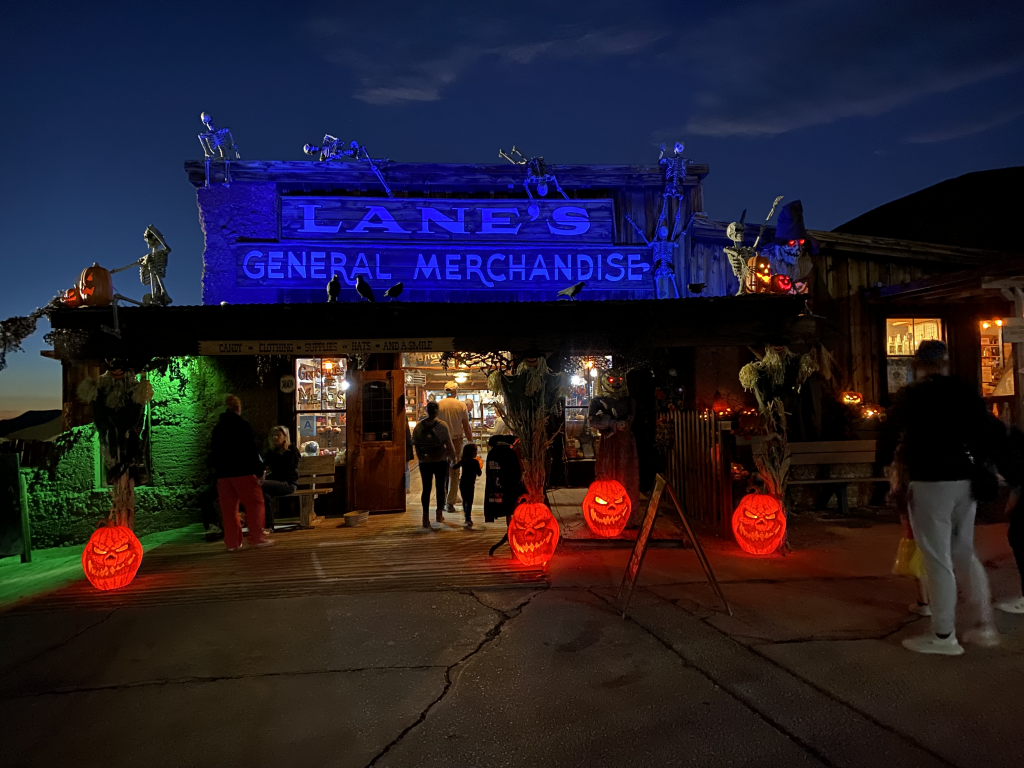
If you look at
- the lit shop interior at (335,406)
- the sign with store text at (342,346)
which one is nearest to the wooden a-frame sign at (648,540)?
the lit shop interior at (335,406)

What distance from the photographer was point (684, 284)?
10492 mm

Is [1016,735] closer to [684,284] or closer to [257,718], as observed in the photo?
[257,718]

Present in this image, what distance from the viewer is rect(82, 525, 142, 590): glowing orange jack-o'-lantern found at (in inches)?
242

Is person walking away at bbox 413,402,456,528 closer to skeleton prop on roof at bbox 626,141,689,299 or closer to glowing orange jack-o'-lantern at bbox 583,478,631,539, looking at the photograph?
glowing orange jack-o'-lantern at bbox 583,478,631,539

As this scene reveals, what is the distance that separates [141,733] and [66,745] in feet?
1.23

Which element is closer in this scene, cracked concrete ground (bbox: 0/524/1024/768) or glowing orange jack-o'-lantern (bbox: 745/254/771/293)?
cracked concrete ground (bbox: 0/524/1024/768)

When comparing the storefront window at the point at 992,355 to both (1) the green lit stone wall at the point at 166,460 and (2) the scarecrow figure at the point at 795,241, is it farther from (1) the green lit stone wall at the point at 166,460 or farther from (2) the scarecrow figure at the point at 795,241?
(1) the green lit stone wall at the point at 166,460

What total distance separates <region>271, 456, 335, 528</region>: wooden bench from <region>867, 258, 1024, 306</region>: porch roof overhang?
9210mm

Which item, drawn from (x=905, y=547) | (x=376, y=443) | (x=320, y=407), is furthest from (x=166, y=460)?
(x=905, y=547)

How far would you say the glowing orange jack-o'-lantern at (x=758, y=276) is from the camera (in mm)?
7559

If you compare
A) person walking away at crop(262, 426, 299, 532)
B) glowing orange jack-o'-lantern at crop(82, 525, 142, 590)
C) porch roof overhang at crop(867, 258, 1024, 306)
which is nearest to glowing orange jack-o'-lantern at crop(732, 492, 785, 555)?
porch roof overhang at crop(867, 258, 1024, 306)

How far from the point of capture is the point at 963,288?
28.6 feet

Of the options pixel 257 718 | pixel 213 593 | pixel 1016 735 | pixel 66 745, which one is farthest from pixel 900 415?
pixel 213 593

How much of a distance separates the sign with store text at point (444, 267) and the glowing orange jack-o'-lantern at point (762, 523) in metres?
4.84
